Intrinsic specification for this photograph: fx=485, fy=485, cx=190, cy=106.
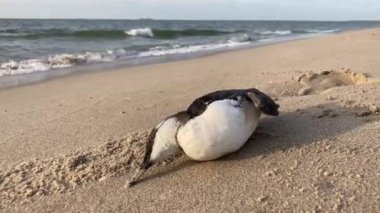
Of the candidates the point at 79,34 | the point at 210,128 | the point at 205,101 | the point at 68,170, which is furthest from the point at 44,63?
the point at 79,34

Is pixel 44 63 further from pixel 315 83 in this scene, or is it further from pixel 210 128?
pixel 210 128

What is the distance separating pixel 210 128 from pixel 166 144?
295mm

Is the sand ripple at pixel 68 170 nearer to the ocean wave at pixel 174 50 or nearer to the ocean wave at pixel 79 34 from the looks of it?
the ocean wave at pixel 174 50

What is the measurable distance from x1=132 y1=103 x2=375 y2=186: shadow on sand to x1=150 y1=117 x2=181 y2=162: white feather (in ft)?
0.26

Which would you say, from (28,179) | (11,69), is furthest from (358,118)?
(11,69)

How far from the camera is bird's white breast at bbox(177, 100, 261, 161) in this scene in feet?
Answer: 8.57

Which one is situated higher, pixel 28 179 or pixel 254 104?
pixel 254 104

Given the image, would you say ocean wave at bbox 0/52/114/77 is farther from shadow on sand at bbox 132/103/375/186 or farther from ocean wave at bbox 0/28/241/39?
ocean wave at bbox 0/28/241/39

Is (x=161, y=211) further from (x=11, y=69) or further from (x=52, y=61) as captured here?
(x=52, y=61)

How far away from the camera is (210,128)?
8.59ft

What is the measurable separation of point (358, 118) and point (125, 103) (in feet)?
8.21

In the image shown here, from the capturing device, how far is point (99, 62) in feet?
34.7

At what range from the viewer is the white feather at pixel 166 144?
275 cm

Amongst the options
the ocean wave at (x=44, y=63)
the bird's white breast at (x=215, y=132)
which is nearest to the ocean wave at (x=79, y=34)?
the ocean wave at (x=44, y=63)
